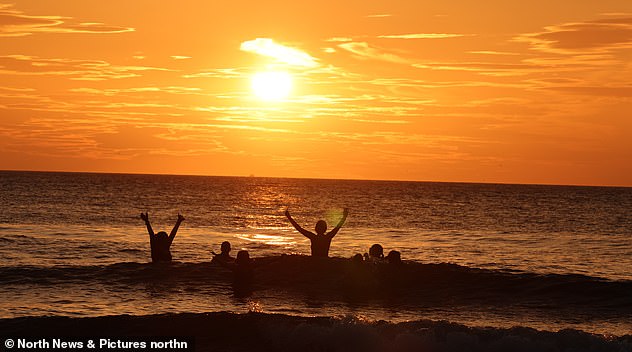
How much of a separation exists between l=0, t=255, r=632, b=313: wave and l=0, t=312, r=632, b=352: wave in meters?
5.23

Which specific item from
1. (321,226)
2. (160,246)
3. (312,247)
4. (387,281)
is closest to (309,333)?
(321,226)

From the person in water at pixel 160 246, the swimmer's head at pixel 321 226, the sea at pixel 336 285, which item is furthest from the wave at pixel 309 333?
the person in water at pixel 160 246

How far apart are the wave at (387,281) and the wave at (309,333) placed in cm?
523

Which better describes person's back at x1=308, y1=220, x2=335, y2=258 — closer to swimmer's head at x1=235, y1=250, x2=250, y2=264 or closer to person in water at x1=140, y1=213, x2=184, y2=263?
swimmer's head at x1=235, y1=250, x2=250, y2=264

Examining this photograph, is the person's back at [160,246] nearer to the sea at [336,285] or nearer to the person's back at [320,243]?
the sea at [336,285]

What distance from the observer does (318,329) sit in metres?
16.4

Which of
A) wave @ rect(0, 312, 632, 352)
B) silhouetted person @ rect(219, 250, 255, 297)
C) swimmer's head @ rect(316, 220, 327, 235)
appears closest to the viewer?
wave @ rect(0, 312, 632, 352)

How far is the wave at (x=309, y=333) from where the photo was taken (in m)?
15.5

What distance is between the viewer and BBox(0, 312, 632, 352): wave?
1546 cm

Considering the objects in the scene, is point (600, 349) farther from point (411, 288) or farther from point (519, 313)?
point (411, 288)

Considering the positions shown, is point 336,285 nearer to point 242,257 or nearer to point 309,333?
point 242,257

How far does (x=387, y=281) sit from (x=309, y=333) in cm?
798

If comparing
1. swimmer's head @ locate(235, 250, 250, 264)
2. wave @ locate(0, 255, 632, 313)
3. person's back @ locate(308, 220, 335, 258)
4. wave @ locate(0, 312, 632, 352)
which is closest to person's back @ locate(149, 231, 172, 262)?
wave @ locate(0, 255, 632, 313)

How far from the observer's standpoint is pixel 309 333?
1642 centimetres
